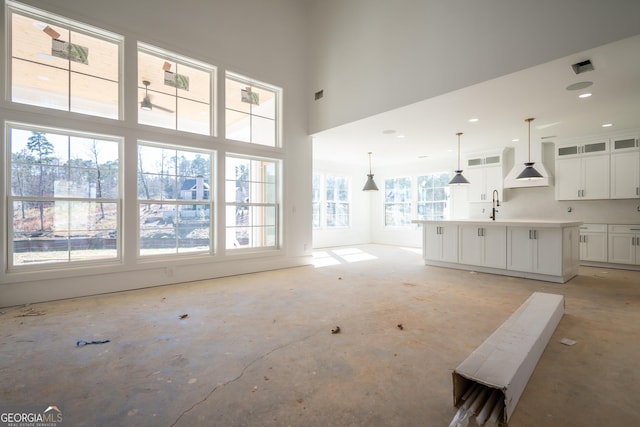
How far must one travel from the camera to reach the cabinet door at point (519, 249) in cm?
497

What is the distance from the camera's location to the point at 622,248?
5.87 meters

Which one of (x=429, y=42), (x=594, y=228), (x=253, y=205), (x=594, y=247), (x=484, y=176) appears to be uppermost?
(x=429, y=42)

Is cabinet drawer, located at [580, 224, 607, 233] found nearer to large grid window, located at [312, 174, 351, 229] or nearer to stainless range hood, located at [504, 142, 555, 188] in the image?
stainless range hood, located at [504, 142, 555, 188]

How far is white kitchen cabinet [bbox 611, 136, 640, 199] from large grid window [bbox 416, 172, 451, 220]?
362 cm

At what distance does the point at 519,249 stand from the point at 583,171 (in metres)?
3.11

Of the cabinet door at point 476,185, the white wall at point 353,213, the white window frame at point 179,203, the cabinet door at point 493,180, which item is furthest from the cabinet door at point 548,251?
the white wall at point 353,213

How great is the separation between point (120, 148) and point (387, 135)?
515 centimetres

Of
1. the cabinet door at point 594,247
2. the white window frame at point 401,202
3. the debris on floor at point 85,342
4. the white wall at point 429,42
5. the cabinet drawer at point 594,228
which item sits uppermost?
the white wall at point 429,42

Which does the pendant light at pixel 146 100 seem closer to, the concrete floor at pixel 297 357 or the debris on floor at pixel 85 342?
the concrete floor at pixel 297 357

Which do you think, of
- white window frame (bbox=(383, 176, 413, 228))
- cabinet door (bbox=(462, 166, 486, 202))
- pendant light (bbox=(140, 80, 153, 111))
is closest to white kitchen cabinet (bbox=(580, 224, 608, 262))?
cabinet door (bbox=(462, 166, 486, 202))

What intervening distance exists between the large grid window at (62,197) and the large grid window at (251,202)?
179 cm

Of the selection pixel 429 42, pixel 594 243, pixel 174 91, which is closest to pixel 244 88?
pixel 174 91

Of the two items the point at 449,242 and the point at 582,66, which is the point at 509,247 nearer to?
the point at 449,242

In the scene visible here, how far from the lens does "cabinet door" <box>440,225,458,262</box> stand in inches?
233
